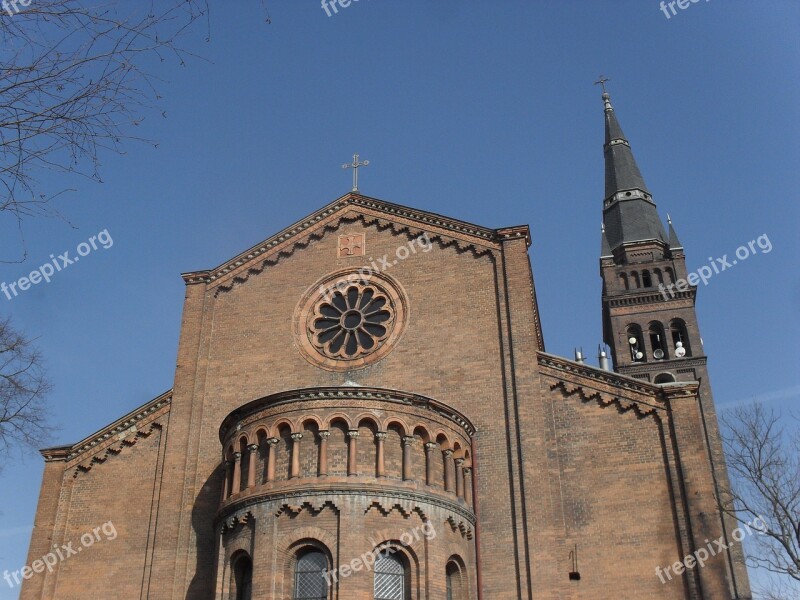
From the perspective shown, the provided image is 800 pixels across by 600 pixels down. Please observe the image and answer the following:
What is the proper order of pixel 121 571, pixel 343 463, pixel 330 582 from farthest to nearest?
pixel 121 571, pixel 343 463, pixel 330 582

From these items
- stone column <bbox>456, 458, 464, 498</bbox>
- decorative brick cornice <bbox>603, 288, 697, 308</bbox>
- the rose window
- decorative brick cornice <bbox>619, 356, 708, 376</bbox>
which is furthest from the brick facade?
decorative brick cornice <bbox>603, 288, 697, 308</bbox>

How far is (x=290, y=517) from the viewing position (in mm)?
18531

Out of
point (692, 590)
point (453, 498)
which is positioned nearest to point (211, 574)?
point (453, 498)

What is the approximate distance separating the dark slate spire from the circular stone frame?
3062 cm

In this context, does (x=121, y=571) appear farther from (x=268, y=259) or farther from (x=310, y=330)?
(x=268, y=259)

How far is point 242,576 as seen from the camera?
19.1 metres

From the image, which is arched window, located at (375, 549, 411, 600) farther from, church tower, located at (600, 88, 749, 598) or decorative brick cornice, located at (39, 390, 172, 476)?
church tower, located at (600, 88, 749, 598)

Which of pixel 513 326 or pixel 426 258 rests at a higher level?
pixel 426 258

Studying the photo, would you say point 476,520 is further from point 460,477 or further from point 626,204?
point 626,204

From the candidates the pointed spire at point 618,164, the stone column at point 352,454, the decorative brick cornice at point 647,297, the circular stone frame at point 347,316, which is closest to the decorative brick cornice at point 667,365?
the decorative brick cornice at point 647,297

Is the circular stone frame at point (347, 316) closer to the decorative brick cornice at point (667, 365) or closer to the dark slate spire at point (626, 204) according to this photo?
the decorative brick cornice at point (667, 365)

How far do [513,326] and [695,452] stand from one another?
19.0ft

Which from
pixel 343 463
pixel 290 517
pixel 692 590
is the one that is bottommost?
pixel 692 590

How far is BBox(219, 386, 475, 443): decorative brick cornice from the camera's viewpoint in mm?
19562
